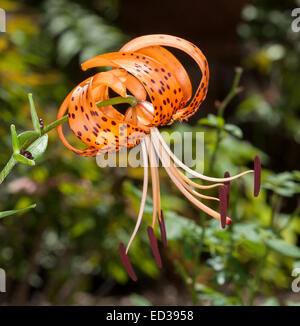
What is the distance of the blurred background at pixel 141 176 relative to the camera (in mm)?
1001

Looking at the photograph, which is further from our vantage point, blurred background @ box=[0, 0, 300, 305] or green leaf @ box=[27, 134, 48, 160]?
blurred background @ box=[0, 0, 300, 305]

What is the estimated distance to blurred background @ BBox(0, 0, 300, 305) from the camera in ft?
3.28

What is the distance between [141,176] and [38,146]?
892 mm

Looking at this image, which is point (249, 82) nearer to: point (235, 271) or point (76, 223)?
point (76, 223)

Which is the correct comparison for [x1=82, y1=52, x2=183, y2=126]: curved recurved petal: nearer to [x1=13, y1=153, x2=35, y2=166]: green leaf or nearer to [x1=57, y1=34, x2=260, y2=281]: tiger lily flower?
[x1=57, y1=34, x2=260, y2=281]: tiger lily flower

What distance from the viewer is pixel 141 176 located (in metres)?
1.51

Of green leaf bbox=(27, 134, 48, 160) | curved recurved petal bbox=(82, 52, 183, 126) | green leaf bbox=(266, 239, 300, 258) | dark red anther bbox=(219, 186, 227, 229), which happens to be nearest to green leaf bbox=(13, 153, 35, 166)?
green leaf bbox=(27, 134, 48, 160)

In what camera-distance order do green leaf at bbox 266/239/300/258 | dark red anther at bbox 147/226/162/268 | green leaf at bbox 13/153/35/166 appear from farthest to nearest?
green leaf at bbox 266/239/300/258 → dark red anther at bbox 147/226/162/268 → green leaf at bbox 13/153/35/166

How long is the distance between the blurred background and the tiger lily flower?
0.59 ft

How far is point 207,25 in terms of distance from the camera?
10.7ft

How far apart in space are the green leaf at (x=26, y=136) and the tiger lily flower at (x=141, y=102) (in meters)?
0.07

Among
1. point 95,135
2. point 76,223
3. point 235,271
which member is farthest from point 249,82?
point 95,135

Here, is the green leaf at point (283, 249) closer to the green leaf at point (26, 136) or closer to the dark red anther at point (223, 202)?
the dark red anther at point (223, 202)

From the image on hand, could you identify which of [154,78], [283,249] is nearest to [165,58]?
[154,78]
